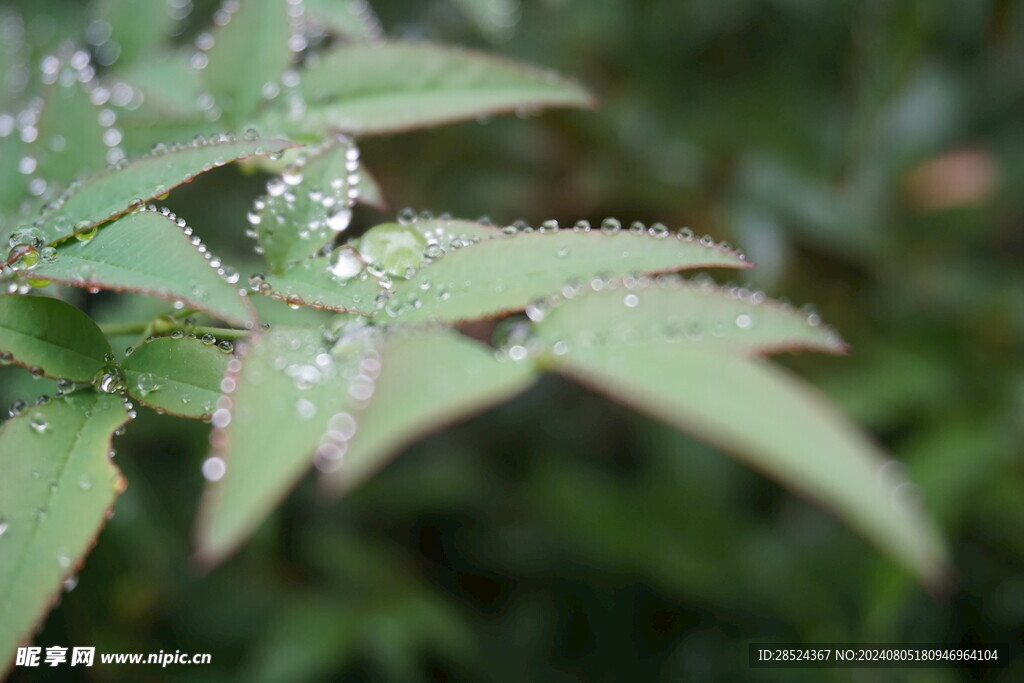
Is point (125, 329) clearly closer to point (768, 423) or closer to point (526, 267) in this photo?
point (526, 267)

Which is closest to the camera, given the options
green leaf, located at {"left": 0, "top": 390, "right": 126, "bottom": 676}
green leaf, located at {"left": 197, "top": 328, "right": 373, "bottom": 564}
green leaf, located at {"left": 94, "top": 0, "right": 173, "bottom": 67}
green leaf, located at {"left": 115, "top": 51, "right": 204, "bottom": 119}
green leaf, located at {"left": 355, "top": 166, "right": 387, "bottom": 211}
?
green leaf, located at {"left": 197, "top": 328, "right": 373, "bottom": 564}

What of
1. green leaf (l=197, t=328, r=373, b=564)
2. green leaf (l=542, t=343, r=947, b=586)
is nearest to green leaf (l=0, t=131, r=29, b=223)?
green leaf (l=197, t=328, r=373, b=564)

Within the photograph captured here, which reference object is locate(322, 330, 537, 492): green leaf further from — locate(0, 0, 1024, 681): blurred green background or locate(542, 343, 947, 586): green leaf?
locate(0, 0, 1024, 681): blurred green background

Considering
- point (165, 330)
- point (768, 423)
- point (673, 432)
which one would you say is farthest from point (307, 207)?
point (673, 432)

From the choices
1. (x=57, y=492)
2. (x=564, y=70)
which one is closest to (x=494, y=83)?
(x=57, y=492)

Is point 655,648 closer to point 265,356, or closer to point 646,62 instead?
point 646,62

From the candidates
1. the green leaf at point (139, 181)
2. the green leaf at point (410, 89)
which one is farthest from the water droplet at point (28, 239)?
the green leaf at point (410, 89)
